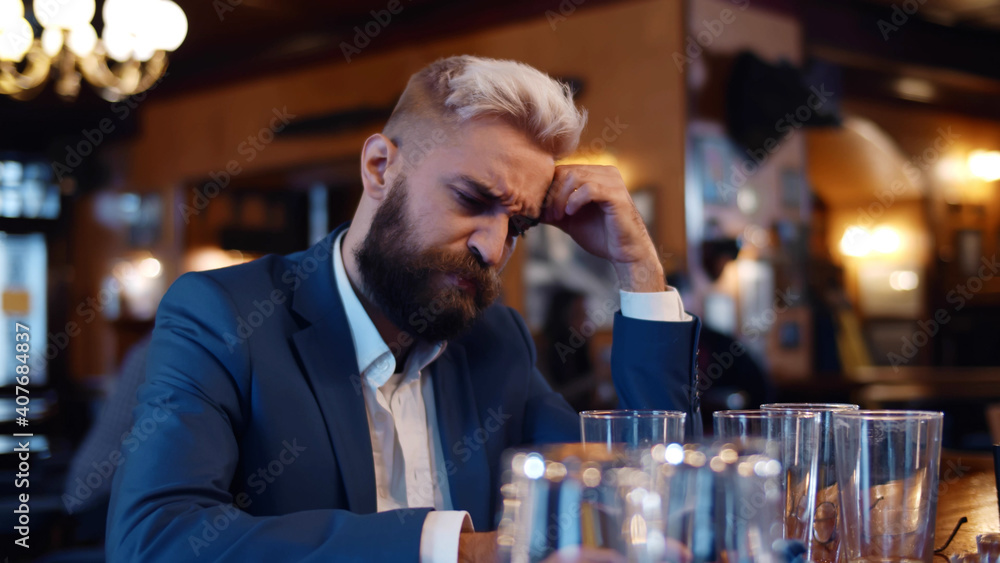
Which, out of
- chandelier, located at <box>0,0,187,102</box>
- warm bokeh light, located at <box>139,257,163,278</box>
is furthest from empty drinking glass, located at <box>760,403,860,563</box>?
warm bokeh light, located at <box>139,257,163,278</box>

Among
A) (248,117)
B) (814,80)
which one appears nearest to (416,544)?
(814,80)

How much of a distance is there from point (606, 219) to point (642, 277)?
0.14m

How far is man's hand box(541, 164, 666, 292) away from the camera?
165 cm

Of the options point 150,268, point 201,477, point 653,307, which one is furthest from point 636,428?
point 150,268

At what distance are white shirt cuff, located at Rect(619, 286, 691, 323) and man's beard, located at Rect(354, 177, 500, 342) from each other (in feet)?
0.89

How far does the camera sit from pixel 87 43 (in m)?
4.41

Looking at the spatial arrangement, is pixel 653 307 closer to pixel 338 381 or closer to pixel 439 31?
pixel 338 381

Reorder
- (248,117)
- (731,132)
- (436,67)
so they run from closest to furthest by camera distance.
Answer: (436,67), (731,132), (248,117)

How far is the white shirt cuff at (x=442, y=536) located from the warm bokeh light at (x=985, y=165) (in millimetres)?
7662

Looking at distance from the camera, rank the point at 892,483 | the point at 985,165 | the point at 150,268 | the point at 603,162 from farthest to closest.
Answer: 1. the point at 150,268
2. the point at 985,165
3. the point at 603,162
4. the point at 892,483

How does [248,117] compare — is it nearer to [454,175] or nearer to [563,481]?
[454,175]

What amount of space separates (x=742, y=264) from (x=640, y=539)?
4572mm

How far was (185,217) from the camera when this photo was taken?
800 centimetres

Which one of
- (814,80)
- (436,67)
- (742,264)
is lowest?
(742,264)
